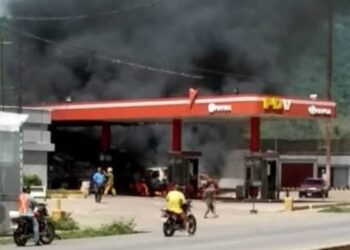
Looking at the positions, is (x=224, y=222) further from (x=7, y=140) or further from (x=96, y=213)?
(x=7, y=140)

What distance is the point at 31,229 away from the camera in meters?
24.4

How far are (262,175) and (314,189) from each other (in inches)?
518

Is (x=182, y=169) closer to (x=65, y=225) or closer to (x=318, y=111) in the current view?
(x=318, y=111)

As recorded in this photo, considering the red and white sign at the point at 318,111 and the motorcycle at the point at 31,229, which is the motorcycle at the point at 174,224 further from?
the red and white sign at the point at 318,111

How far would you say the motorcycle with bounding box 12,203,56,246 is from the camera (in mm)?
24328

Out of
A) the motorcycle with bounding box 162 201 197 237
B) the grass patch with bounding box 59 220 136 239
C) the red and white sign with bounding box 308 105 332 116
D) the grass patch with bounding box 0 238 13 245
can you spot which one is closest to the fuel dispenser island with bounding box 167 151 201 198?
the red and white sign with bounding box 308 105 332 116

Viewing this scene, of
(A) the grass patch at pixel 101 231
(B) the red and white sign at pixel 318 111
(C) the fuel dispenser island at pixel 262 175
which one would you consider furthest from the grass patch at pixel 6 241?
(B) the red and white sign at pixel 318 111

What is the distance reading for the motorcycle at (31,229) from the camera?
24328 mm

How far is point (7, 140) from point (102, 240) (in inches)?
163

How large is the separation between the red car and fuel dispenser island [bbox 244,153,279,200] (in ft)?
37.5

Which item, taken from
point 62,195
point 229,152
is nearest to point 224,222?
point 62,195

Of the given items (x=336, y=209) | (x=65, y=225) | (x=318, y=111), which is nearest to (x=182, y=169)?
(x=318, y=111)

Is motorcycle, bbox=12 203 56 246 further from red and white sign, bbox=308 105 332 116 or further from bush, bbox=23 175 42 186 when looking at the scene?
red and white sign, bbox=308 105 332 116

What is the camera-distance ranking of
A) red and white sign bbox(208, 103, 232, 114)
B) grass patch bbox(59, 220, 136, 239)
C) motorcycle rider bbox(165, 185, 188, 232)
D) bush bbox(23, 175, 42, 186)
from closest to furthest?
grass patch bbox(59, 220, 136, 239)
motorcycle rider bbox(165, 185, 188, 232)
bush bbox(23, 175, 42, 186)
red and white sign bbox(208, 103, 232, 114)
